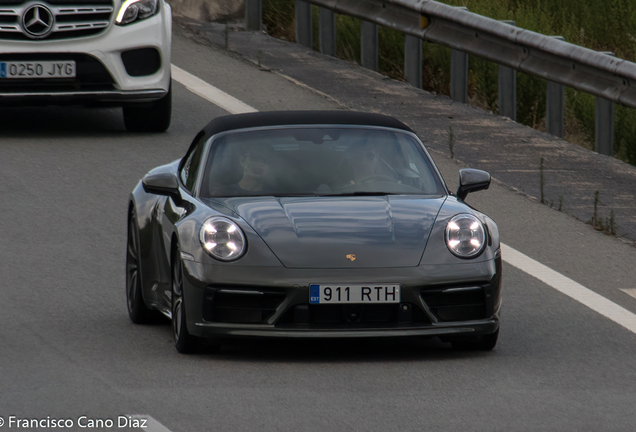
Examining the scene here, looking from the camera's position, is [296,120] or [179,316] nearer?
[179,316]

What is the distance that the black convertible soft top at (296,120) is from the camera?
26.7ft

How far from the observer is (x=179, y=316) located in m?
7.19

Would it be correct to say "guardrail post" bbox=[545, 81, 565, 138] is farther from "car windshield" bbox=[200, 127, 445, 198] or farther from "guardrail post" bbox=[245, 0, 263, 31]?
"guardrail post" bbox=[245, 0, 263, 31]

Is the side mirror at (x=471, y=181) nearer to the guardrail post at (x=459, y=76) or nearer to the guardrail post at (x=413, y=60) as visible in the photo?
the guardrail post at (x=459, y=76)

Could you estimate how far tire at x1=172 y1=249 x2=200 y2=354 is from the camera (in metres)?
7.11

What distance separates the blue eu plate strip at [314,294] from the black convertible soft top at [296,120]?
4.87ft

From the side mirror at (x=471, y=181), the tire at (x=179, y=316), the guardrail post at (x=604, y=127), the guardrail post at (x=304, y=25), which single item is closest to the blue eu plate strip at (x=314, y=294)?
the tire at (x=179, y=316)

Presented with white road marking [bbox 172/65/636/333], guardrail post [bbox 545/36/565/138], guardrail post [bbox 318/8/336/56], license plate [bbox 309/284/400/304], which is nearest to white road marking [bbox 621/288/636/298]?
white road marking [bbox 172/65/636/333]

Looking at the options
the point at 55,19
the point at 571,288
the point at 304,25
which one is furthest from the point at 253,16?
the point at 571,288

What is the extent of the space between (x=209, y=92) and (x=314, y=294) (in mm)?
8092

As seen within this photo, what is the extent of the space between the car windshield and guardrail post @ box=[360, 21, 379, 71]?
325 inches

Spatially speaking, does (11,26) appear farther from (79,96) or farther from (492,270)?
(492,270)

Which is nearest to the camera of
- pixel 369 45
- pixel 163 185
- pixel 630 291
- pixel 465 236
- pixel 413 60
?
pixel 465 236

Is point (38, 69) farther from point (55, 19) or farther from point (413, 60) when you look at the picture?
point (413, 60)
